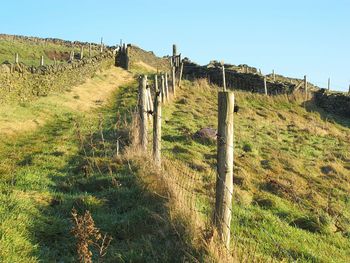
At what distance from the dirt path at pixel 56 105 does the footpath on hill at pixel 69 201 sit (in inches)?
4.4

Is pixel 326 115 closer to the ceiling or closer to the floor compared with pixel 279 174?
closer to the ceiling

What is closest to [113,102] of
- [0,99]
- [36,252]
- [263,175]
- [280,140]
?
[0,99]

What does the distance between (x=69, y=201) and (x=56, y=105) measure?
13.1 metres

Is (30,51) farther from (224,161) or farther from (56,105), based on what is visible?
(224,161)

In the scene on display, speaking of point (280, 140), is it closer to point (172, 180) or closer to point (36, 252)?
point (172, 180)

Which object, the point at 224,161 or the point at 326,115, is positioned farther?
the point at 326,115

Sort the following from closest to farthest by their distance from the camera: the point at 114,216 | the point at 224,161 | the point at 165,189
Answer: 1. the point at 224,161
2. the point at 114,216
3. the point at 165,189

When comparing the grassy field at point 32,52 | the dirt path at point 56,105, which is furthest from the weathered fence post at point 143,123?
the grassy field at point 32,52

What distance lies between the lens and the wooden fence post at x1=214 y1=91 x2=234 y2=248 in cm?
574

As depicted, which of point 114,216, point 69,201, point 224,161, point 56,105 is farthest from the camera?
point 56,105

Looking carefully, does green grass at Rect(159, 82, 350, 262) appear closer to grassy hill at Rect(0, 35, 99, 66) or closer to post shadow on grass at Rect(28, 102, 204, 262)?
post shadow on grass at Rect(28, 102, 204, 262)

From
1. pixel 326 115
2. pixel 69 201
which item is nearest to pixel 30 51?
pixel 326 115

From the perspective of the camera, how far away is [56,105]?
20859 mm

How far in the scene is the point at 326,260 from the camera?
304 inches
